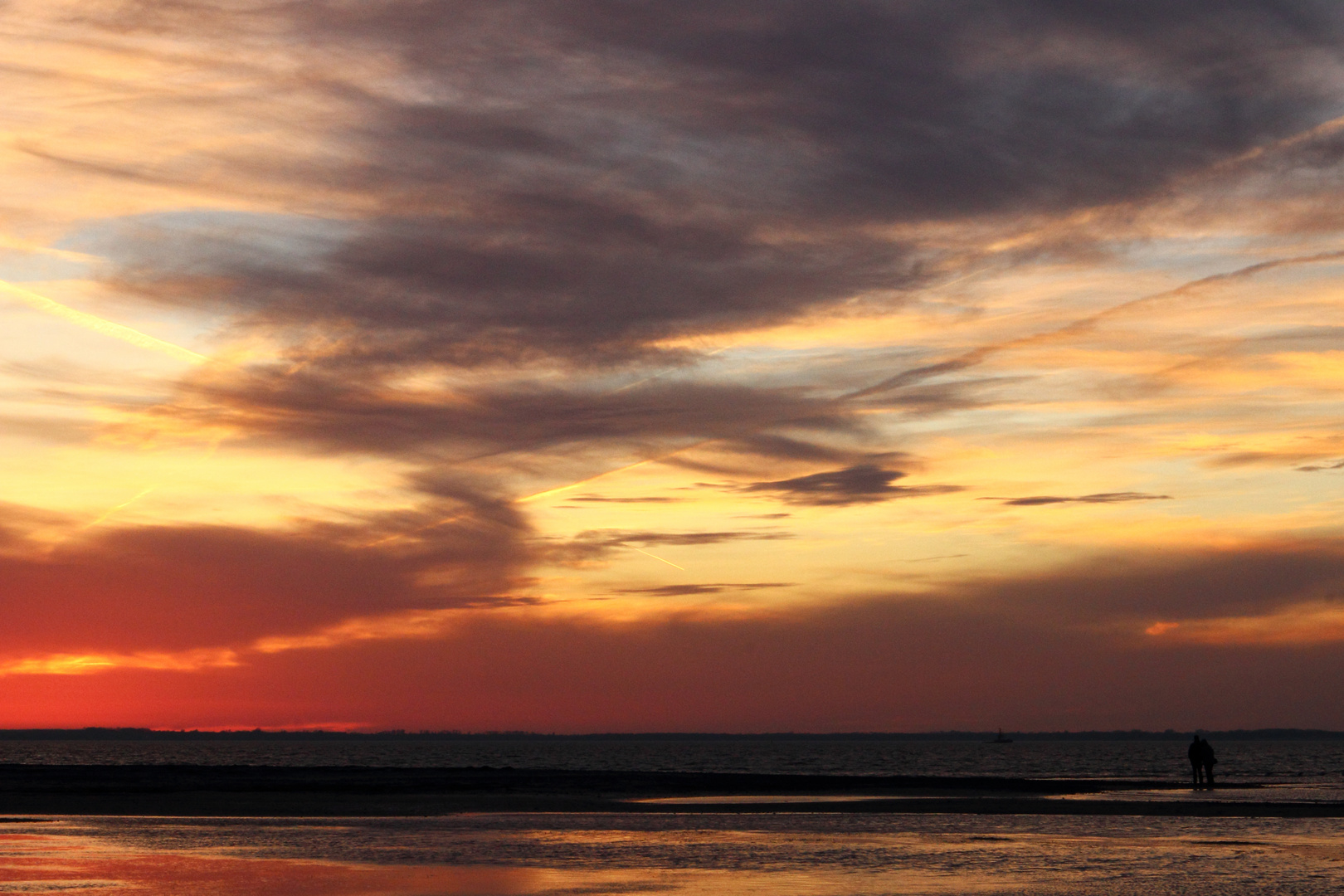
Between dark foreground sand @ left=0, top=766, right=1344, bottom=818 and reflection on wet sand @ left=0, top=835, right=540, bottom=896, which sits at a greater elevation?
reflection on wet sand @ left=0, top=835, right=540, bottom=896

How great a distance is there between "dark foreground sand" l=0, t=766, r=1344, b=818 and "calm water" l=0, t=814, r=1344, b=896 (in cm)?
495

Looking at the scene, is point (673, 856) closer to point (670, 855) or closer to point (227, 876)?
point (670, 855)

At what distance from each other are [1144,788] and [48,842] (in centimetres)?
4848

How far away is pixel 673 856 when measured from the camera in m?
29.3

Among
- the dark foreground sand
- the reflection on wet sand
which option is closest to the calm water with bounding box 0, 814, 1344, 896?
the reflection on wet sand

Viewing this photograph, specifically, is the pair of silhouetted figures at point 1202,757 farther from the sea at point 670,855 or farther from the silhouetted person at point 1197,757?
the sea at point 670,855

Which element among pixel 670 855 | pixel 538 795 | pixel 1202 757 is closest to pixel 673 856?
pixel 670 855

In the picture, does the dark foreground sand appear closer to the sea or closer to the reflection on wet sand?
the sea

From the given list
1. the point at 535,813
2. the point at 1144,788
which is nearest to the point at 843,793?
the point at 1144,788

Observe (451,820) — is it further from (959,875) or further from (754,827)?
(959,875)

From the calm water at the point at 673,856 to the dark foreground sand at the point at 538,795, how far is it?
495 centimetres

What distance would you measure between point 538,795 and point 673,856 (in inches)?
1043

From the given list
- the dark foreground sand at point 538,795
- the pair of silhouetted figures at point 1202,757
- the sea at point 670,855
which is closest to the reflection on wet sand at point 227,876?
the sea at point 670,855

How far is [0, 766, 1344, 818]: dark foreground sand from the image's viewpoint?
149ft
